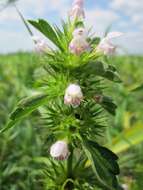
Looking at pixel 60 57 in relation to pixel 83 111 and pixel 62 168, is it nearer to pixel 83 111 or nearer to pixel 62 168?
pixel 83 111

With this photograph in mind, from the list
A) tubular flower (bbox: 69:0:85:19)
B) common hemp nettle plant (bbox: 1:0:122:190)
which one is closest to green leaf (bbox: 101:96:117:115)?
common hemp nettle plant (bbox: 1:0:122:190)

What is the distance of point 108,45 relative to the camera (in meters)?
1.27

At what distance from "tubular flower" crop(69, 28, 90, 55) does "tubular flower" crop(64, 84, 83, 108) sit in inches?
3.5

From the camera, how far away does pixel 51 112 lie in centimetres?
134

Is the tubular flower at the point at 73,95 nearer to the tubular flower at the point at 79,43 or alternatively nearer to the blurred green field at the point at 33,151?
the tubular flower at the point at 79,43

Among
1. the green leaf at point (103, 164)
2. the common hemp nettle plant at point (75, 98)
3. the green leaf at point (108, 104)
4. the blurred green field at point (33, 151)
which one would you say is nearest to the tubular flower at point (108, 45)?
the common hemp nettle plant at point (75, 98)

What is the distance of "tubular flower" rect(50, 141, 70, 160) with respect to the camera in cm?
123

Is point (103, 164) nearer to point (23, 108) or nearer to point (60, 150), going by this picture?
point (60, 150)

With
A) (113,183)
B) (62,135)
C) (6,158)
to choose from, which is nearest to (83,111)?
(62,135)

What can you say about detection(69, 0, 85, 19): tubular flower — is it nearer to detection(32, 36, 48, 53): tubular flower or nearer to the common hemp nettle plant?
the common hemp nettle plant

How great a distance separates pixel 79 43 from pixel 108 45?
0.30ft

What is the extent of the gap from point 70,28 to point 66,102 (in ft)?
0.69

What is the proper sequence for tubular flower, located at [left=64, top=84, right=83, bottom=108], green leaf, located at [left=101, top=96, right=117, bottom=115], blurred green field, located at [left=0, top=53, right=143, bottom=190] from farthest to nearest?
1. blurred green field, located at [left=0, top=53, right=143, bottom=190]
2. green leaf, located at [left=101, top=96, right=117, bottom=115]
3. tubular flower, located at [left=64, top=84, right=83, bottom=108]

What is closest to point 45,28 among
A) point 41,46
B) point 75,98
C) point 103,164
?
point 41,46
